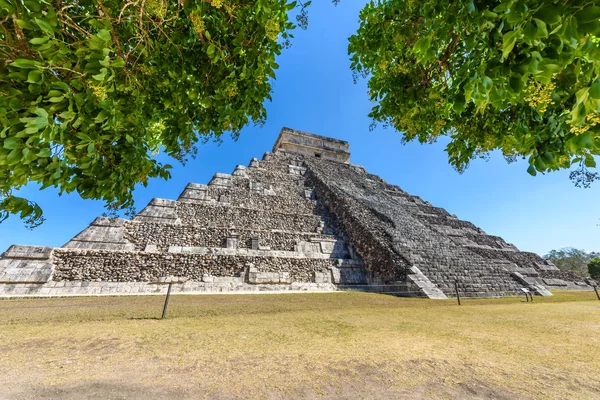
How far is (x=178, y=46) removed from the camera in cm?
307

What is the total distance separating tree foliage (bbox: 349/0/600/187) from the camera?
135 cm

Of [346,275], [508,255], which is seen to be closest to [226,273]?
[346,275]

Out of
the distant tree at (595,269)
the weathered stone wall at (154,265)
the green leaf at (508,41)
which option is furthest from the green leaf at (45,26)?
the distant tree at (595,269)

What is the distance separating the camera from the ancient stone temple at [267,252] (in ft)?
29.0

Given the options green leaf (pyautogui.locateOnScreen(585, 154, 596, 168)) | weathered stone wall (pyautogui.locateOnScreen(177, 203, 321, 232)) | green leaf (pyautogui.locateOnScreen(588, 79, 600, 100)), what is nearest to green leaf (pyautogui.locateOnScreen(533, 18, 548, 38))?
green leaf (pyautogui.locateOnScreen(588, 79, 600, 100))

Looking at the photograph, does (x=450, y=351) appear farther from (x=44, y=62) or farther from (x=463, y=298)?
(x=463, y=298)

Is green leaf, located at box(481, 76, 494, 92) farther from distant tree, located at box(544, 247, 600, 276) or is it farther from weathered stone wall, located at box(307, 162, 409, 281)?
distant tree, located at box(544, 247, 600, 276)

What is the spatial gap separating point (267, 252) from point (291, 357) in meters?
8.60

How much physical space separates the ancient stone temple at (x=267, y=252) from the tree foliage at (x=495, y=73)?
6.97 m

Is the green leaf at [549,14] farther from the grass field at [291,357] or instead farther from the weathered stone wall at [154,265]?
the weathered stone wall at [154,265]

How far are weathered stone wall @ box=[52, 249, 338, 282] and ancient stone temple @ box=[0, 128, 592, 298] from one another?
3cm

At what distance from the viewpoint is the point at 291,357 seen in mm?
3021

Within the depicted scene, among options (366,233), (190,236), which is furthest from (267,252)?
(366,233)

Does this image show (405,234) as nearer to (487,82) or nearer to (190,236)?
(190,236)
